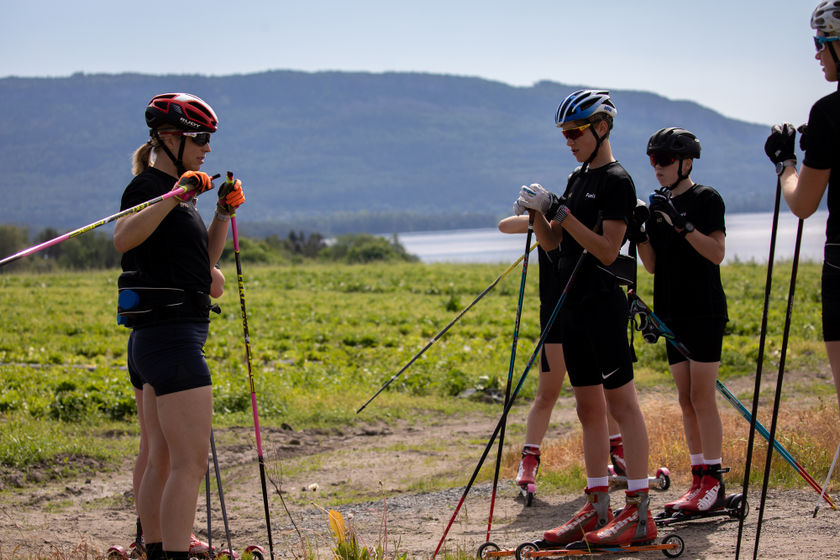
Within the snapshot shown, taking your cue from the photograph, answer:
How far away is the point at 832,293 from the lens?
4309 mm

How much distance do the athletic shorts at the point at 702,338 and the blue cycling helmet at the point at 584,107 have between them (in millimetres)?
1699

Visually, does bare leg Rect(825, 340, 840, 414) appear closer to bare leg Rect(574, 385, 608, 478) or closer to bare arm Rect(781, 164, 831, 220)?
bare arm Rect(781, 164, 831, 220)

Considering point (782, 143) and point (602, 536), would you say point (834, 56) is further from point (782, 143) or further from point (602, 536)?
point (602, 536)

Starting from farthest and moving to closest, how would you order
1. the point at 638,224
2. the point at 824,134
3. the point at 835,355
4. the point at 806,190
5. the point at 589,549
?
the point at 638,224 → the point at 589,549 → the point at 835,355 → the point at 806,190 → the point at 824,134

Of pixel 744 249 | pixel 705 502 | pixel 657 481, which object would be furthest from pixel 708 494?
pixel 744 249

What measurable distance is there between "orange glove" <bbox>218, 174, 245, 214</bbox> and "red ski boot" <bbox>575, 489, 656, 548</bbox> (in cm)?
293

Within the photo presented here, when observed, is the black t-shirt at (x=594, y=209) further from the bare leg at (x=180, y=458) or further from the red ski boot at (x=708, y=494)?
the bare leg at (x=180, y=458)

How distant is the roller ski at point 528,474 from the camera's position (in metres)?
6.78

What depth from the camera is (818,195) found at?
4258mm

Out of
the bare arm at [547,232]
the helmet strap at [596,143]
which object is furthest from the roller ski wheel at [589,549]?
the helmet strap at [596,143]

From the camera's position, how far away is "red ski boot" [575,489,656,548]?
5023 millimetres

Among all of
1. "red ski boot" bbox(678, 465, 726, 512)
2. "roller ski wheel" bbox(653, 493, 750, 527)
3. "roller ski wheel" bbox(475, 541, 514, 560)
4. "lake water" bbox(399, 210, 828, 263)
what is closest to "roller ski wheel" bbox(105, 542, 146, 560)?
"roller ski wheel" bbox(475, 541, 514, 560)

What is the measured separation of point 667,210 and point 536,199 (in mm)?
1370

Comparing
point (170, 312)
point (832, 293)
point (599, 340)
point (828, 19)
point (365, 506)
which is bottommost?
point (365, 506)
